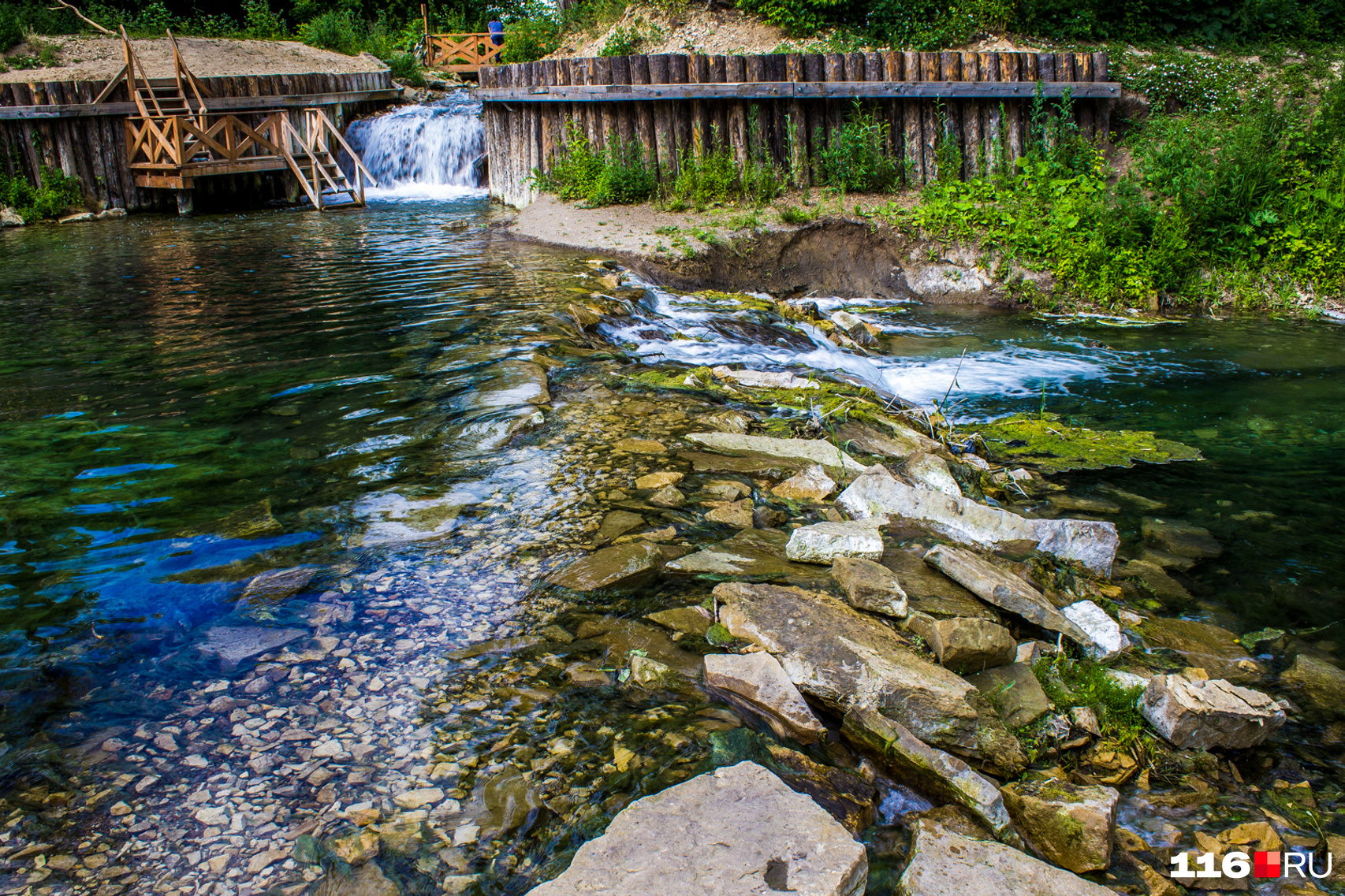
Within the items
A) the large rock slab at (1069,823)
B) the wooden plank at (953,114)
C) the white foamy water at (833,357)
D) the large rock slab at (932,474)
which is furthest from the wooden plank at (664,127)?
the large rock slab at (1069,823)

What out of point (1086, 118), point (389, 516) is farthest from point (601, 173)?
point (389, 516)

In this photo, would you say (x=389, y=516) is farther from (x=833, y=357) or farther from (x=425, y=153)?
(x=425, y=153)

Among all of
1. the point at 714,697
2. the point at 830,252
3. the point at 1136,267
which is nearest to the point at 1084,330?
the point at 1136,267

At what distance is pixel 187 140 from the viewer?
547 inches

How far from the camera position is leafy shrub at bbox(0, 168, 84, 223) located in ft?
41.5

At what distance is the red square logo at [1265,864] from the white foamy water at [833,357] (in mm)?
4269

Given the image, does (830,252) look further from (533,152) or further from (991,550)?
(991,550)

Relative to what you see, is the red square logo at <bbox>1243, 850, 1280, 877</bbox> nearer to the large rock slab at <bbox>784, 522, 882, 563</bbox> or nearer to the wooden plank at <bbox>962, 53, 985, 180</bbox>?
the large rock slab at <bbox>784, 522, 882, 563</bbox>

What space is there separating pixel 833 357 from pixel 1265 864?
5.04m

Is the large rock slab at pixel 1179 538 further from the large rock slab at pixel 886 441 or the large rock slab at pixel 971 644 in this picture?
the large rock slab at pixel 971 644

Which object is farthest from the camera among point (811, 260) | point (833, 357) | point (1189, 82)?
point (1189, 82)

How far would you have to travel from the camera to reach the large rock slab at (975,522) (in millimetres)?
3797

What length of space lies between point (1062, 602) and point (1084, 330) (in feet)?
17.3

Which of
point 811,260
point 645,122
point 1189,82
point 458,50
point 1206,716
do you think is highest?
point 458,50
